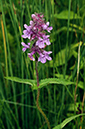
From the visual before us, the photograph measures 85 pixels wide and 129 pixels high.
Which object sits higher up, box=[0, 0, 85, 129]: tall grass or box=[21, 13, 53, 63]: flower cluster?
box=[21, 13, 53, 63]: flower cluster

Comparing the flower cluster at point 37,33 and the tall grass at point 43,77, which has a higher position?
the flower cluster at point 37,33

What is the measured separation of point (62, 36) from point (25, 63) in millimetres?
646

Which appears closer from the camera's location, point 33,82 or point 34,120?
point 33,82

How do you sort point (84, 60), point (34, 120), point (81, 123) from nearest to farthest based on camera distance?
point (81, 123) < point (84, 60) < point (34, 120)

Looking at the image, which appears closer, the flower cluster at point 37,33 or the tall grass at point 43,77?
the flower cluster at point 37,33

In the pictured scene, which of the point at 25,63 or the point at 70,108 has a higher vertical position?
the point at 25,63

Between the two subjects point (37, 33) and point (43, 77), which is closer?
point (37, 33)

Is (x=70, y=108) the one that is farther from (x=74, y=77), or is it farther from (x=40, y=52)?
(x=40, y=52)

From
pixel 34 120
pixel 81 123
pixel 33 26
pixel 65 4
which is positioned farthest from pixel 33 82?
pixel 65 4

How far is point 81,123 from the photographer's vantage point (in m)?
1.04

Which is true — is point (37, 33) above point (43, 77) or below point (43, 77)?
above

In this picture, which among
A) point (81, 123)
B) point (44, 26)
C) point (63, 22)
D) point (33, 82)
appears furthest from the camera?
point (63, 22)

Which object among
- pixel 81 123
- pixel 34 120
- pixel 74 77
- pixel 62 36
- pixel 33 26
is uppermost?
pixel 33 26

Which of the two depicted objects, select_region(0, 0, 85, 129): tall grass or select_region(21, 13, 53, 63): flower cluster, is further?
select_region(0, 0, 85, 129): tall grass
